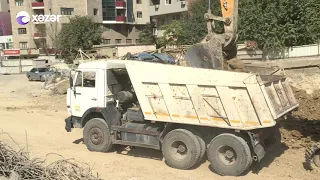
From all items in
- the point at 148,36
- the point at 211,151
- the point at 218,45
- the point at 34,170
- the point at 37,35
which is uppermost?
the point at 37,35

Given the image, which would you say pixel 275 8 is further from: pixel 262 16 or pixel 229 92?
pixel 229 92

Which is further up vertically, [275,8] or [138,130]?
[275,8]

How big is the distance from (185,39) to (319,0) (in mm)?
17309

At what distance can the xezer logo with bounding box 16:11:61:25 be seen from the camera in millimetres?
56156

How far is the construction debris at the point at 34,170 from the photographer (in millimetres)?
3711

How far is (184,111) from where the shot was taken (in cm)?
798

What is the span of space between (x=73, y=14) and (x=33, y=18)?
6.25 meters

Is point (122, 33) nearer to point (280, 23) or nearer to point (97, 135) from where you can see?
point (280, 23)

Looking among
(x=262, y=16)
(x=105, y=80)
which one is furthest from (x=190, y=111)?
(x=262, y=16)

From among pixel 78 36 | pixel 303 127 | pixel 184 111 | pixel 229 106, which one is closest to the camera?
pixel 229 106

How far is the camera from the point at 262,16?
22.6m

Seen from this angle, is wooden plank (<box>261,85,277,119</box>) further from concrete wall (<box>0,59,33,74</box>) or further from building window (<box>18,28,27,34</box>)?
building window (<box>18,28,27,34</box>)

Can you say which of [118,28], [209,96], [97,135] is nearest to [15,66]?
[118,28]

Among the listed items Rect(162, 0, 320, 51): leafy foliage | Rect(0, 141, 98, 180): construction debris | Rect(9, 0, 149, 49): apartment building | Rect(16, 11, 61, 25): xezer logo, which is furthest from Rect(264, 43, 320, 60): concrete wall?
Rect(16, 11, 61, 25): xezer logo
